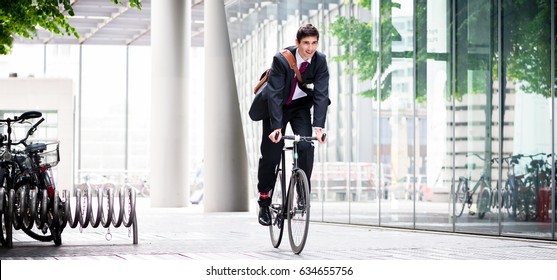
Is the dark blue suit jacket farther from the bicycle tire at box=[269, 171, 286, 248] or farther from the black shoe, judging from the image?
the black shoe

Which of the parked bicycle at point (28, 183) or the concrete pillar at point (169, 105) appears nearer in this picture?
the parked bicycle at point (28, 183)

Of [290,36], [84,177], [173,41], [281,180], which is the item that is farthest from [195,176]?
[281,180]

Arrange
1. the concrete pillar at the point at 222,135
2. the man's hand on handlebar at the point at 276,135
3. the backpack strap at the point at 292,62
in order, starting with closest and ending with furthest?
1. the man's hand on handlebar at the point at 276,135
2. the backpack strap at the point at 292,62
3. the concrete pillar at the point at 222,135

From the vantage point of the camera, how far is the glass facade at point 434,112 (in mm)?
12031

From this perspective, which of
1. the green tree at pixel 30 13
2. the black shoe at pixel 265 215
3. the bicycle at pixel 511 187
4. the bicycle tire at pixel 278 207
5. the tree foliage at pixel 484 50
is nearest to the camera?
the bicycle tire at pixel 278 207

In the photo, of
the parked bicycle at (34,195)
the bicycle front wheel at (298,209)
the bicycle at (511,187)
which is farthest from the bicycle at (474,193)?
the bicycle front wheel at (298,209)

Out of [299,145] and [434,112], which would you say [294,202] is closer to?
[299,145]

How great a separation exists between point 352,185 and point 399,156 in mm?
1827

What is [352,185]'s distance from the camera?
651 inches

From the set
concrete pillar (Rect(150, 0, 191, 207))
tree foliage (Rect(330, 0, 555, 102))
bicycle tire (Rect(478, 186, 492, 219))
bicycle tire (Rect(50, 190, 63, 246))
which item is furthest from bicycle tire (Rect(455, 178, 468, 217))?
concrete pillar (Rect(150, 0, 191, 207))

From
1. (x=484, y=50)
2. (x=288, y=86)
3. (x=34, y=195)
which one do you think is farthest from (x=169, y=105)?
(x=288, y=86)

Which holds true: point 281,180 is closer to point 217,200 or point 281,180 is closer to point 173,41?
point 217,200

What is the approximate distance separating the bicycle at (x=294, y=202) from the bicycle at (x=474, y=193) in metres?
4.71

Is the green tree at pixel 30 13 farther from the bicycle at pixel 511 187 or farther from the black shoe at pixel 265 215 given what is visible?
the bicycle at pixel 511 187
